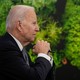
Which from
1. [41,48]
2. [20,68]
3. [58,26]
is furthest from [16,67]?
[58,26]

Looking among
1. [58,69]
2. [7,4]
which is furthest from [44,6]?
[58,69]

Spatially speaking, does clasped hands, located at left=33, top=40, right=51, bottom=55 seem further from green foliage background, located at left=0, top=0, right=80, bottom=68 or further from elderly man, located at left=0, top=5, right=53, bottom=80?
green foliage background, located at left=0, top=0, right=80, bottom=68

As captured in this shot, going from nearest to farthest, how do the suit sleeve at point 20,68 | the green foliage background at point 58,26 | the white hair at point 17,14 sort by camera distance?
the suit sleeve at point 20,68 < the white hair at point 17,14 < the green foliage background at point 58,26

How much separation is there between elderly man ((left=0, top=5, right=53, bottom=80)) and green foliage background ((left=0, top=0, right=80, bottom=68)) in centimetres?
191

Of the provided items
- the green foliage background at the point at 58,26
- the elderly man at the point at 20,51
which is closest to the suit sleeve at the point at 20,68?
the elderly man at the point at 20,51

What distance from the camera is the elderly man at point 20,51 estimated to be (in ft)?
3.67

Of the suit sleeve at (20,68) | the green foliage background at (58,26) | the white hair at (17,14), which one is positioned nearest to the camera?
the suit sleeve at (20,68)

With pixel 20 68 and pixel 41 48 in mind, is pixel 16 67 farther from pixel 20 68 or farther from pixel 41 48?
pixel 41 48

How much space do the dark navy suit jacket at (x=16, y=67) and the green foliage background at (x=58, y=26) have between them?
6.65 feet

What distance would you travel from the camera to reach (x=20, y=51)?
1210 mm

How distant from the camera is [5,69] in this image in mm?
1132

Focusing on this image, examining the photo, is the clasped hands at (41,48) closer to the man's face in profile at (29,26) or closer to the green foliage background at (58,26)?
the man's face in profile at (29,26)

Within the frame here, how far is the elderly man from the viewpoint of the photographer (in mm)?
1118

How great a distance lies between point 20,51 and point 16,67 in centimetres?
11
